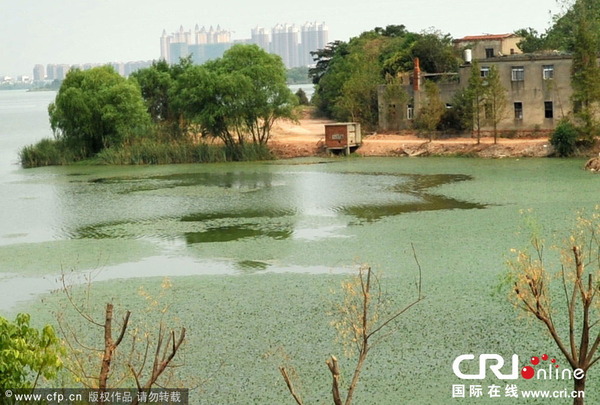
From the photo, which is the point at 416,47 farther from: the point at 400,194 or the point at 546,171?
the point at 400,194

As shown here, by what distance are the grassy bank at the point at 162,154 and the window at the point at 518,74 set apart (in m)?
13.0

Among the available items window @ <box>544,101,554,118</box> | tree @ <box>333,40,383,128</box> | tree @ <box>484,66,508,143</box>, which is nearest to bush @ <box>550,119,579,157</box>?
tree @ <box>484,66,508,143</box>

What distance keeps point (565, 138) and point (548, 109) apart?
185 inches

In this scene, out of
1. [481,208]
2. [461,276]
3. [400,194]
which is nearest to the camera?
[461,276]

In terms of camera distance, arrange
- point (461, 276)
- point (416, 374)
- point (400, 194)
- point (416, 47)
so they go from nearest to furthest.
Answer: point (416, 374), point (461, 276), point (400, 194), point (416, 47)

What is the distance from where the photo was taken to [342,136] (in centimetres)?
5072

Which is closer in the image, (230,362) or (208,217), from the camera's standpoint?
(230,362)

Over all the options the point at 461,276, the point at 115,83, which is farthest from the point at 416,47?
the point at 461,276

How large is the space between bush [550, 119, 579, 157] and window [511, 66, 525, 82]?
4.90m

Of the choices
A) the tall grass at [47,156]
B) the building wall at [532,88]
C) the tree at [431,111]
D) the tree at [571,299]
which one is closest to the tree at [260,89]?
the tree at [431,111]

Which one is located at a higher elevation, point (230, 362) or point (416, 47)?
point (416, 47)

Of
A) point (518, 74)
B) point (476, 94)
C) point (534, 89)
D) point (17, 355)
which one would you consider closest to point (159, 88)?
point (476, 94)

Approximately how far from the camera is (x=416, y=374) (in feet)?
52.1

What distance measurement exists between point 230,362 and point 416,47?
154 feet
